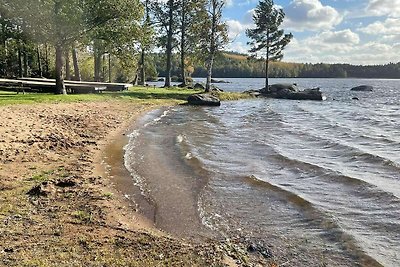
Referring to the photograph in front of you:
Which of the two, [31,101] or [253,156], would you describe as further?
[31,101]

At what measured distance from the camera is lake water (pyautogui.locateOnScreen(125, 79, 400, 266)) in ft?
22.8

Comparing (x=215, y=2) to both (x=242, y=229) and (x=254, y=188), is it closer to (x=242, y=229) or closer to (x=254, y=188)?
(x=254, y=188)

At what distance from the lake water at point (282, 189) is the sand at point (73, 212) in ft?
2.33

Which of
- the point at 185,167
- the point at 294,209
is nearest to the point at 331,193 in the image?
the point at 294,209

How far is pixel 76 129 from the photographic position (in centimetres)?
1631

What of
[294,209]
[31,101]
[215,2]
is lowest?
[294,209]

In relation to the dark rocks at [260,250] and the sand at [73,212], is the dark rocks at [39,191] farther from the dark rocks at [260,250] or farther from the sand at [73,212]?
the dark rocks at [260,250]

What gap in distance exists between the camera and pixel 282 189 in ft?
33.1

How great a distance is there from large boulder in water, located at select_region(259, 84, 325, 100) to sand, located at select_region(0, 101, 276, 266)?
39506 millimetres

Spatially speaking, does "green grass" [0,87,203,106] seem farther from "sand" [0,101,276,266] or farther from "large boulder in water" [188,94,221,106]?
"sand" [0,101,276,266]

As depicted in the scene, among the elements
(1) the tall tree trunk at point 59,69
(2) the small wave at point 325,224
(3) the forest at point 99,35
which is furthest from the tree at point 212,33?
(2) the small wave at point 325,224

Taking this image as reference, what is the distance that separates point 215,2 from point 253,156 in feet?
103

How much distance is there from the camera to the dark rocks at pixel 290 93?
1954 inches

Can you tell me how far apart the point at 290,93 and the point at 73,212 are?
4626 centimetres
